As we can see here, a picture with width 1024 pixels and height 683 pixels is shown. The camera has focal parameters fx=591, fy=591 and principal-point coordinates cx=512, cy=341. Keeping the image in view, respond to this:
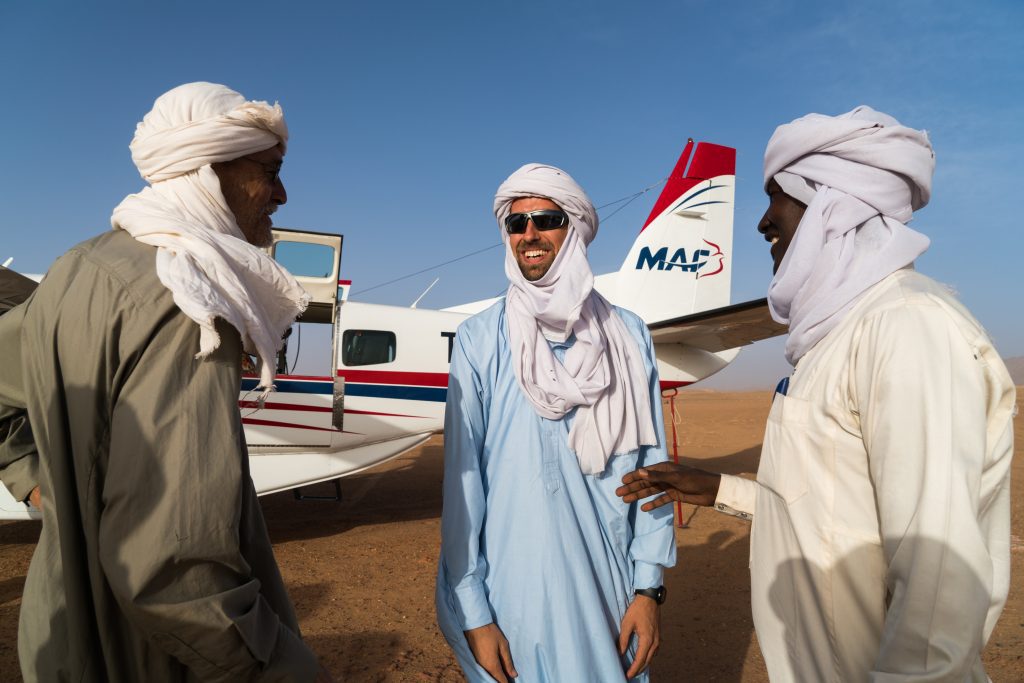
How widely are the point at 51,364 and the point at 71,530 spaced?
0.28m

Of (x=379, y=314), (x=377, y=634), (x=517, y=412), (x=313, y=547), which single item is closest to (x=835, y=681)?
(x=517, y=412)

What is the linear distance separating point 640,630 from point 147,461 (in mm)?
1395

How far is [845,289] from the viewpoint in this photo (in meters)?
1.19

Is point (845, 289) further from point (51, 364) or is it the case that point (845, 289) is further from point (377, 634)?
point (377, 634)

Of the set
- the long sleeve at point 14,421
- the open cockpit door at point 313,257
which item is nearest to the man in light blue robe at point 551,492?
the long sleeve at point 14,421

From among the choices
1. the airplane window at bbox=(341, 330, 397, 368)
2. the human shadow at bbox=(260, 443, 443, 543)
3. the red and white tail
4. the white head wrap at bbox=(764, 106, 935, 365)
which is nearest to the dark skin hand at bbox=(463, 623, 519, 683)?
the white head wrap at bbox=(764, 106, 935, 365)

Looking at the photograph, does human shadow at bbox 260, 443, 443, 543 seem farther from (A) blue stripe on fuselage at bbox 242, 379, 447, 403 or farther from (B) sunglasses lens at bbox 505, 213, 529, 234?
(B) sunglasses lens at bbox 505, 213, 529, 234

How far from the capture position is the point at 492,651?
5.37 feet

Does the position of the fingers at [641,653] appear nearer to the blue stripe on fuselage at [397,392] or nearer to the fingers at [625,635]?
the fingers at [625,635]

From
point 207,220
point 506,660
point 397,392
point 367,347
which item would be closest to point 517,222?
point 207,220

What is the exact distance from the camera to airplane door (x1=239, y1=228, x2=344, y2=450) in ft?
19.8

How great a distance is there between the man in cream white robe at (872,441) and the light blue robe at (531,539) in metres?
0.49

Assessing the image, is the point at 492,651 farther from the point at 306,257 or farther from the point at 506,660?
the point at 306,257

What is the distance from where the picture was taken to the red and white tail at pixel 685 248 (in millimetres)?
9977
